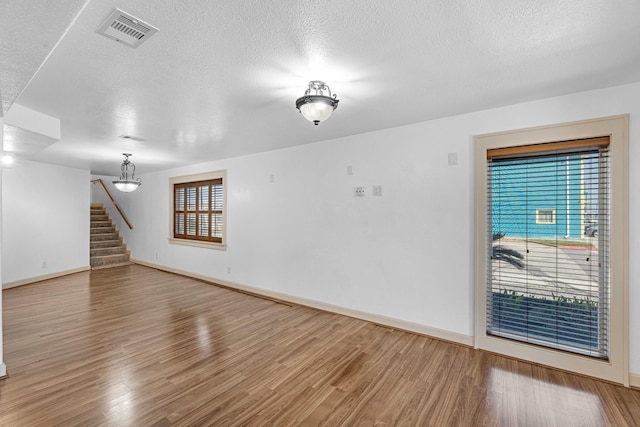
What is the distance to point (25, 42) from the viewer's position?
150 cm

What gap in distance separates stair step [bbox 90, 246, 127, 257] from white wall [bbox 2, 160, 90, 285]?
1.91 feet

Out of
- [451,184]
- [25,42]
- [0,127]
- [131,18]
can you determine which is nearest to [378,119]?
[451,184]

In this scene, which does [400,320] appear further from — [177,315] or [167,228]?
[167,228]

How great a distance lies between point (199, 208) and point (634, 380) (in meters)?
6.81

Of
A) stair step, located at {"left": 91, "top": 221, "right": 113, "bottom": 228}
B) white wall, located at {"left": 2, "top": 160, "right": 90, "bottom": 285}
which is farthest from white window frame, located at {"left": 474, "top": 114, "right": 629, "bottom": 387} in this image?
stair step, located at {"left": 91, "top": 221, "right": 113, "bottom": 228}

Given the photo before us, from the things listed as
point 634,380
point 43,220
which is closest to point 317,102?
point 634,380

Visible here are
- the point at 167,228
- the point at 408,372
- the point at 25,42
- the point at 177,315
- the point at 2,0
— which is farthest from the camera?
the point at 167,228

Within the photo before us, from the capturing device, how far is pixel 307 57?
1940 millimetres

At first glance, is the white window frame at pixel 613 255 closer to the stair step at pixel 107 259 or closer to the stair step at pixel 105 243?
the stair step at pixel 107 259

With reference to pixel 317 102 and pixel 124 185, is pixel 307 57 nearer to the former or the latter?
pixel 317 102

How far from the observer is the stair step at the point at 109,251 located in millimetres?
7421

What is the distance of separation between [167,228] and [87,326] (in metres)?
3.59

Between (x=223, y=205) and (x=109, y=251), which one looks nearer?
(x=223, y=205)

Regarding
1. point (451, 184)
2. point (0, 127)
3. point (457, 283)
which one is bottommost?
point (457, 283)
